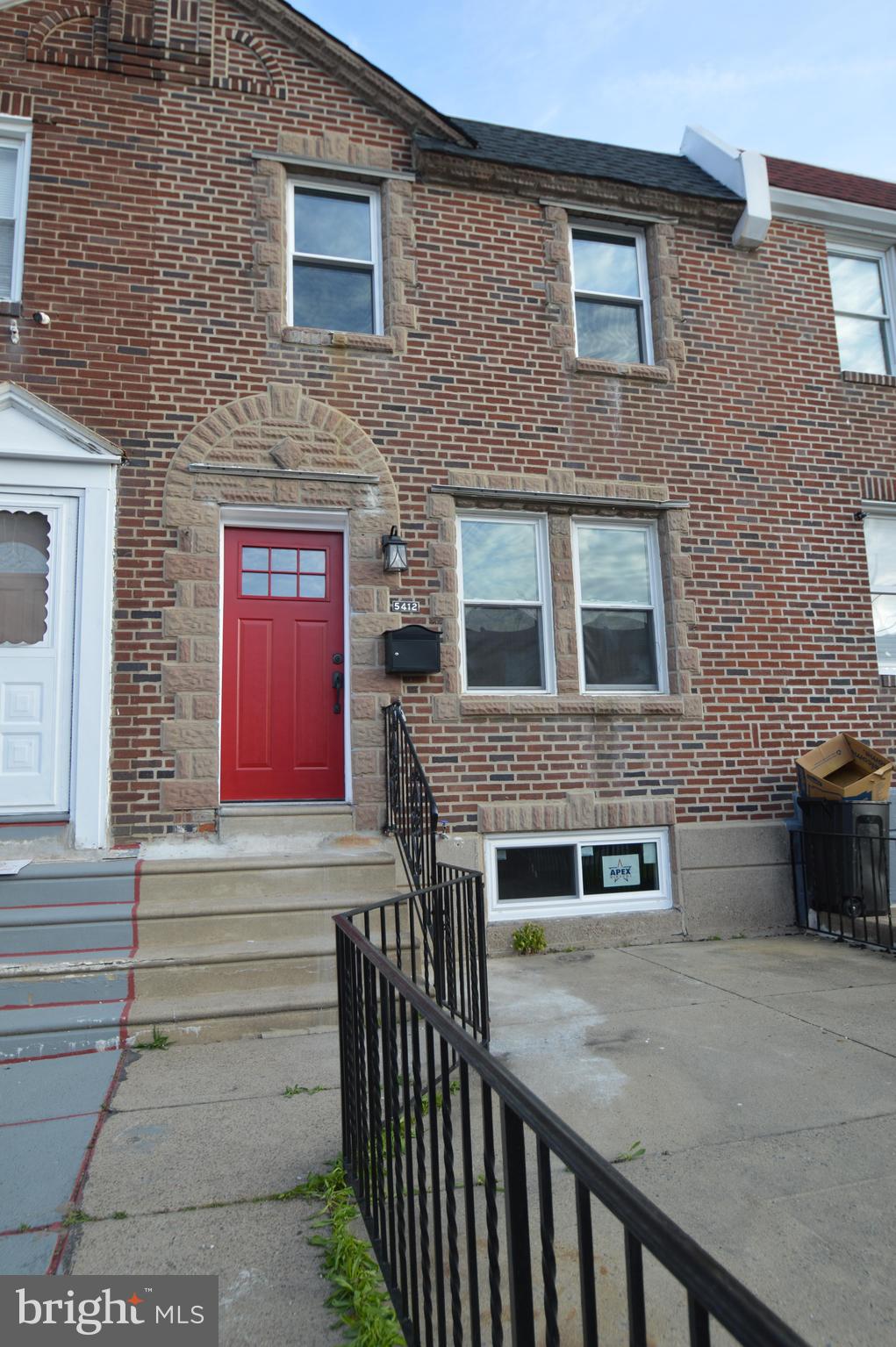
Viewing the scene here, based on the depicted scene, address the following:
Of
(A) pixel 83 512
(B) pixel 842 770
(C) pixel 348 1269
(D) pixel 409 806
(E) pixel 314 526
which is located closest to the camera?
(C) pixel 348 1269

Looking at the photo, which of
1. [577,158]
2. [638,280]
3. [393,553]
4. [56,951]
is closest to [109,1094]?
[56,951]

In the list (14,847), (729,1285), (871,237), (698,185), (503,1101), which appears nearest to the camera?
(729,1285)

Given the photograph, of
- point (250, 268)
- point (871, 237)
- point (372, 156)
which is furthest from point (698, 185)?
point (250, 268)

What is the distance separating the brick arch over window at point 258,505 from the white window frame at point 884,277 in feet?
17.9

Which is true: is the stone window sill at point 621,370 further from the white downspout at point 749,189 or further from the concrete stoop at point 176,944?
the concrete stoop at point 176,944

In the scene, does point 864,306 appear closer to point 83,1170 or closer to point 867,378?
point 867,378

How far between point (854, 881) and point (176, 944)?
5.10 m

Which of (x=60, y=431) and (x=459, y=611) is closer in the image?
(x=60, y=431)

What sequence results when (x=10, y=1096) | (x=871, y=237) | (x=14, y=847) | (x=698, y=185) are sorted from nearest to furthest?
(x=10, y=1096) → (x=14, y=847) → (x=698, y=185) → (x=871, y=237)

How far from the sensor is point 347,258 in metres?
7.07

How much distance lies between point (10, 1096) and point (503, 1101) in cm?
313

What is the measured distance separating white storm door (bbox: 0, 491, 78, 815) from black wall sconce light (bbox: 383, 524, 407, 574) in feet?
7.51

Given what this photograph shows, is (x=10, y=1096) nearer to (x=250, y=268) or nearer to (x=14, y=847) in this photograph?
(x=14, y=847)

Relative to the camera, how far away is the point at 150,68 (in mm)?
6699
